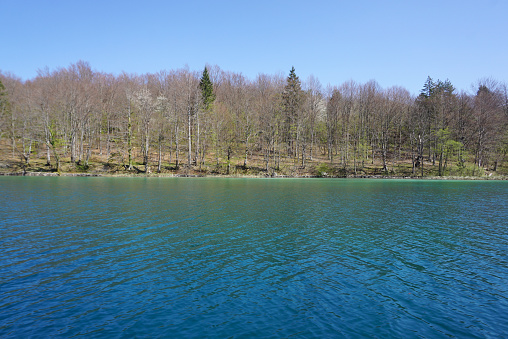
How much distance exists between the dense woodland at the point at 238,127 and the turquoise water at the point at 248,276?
49590mm

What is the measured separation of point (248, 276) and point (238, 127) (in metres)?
67.9

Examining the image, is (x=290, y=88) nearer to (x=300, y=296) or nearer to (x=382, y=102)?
(x=382, y=102)

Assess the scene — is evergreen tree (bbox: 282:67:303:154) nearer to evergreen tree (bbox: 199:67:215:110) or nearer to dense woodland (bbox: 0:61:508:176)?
dense woodland (bbox: 0:61:508:176)

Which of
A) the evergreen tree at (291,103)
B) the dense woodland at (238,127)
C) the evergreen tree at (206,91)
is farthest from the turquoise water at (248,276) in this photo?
the evergreen tree at (291,103)

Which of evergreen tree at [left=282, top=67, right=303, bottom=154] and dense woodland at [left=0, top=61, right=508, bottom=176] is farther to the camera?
evergreen tree at [left=282, top=67, right=303, bottom=154]

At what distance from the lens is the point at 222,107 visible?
255ft

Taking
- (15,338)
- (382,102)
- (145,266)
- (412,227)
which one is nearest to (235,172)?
(382,102)

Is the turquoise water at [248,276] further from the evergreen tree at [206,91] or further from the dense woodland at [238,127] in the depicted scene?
the evergreen tree at [206,91]

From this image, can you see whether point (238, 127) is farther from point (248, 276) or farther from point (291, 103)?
point (248, 276)

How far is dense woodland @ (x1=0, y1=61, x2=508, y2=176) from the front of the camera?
65.2 meters

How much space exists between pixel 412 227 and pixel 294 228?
785cm

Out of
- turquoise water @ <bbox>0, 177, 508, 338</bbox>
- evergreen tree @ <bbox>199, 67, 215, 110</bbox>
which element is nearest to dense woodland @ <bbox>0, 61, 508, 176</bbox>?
evergreen tree @ <bbox>199, 67, 215, 110</bbox>

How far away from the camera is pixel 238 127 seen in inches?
3024

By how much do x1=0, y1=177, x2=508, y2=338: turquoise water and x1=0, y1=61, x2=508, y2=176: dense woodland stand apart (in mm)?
49590
